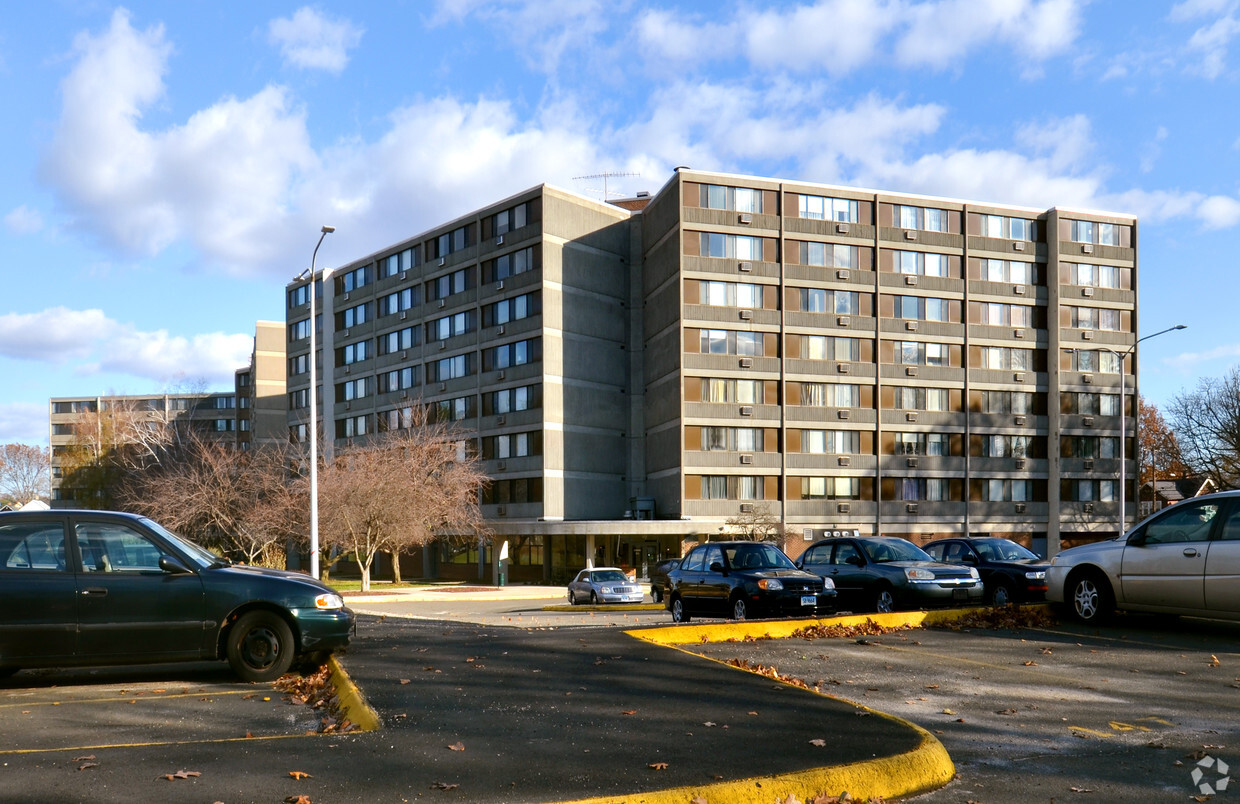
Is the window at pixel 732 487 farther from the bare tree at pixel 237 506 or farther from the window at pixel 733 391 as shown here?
the bare tree at pixel 237 506

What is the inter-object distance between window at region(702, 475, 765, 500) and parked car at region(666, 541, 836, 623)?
46117 millimetres

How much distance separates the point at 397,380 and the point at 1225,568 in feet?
240

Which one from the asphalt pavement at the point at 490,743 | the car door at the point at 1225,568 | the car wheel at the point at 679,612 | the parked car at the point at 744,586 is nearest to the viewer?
the asphalt pavement at the point at 490,743

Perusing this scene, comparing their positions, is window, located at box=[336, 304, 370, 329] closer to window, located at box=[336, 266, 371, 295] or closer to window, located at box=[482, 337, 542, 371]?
window, located at box=[336, 266, 371, 295]

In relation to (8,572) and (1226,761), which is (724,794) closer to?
(1226,761)

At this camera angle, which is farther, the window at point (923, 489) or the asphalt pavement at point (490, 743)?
the window at point (923, 489)

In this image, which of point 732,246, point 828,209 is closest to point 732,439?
point 732,246

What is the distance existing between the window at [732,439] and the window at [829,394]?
3810 mm

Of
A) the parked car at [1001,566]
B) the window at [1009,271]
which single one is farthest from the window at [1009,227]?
the parked car at [1001,566]

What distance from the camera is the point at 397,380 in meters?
81.9

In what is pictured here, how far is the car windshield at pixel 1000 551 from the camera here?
75.7 ft

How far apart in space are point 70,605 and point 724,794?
6.55m

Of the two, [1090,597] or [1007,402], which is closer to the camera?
[1090,597]

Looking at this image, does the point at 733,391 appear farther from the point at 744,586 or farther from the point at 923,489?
the point at 744,586
